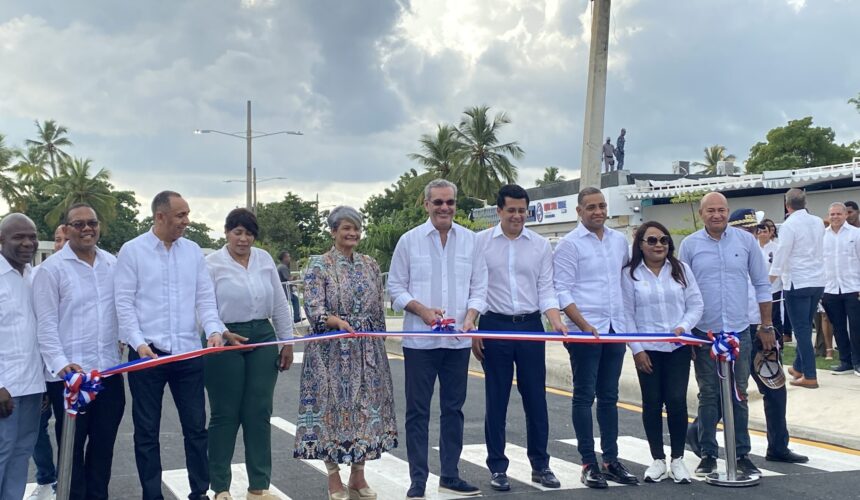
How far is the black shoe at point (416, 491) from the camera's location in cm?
592

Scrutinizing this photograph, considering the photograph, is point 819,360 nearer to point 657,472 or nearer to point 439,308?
point 657,472

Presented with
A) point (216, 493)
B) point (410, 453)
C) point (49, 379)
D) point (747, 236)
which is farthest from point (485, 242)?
point (49, 379)

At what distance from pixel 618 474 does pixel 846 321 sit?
5.48 meters

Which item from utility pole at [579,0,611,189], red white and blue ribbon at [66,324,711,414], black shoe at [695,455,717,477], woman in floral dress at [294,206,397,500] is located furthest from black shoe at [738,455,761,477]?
utility pole at [579,0,611,189]

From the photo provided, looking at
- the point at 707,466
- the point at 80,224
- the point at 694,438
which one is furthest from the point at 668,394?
the point at 80,224

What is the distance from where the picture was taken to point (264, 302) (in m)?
5.96

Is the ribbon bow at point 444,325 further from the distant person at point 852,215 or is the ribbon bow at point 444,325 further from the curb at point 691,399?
the distant person at point 852,215

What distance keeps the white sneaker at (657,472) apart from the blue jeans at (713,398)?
0.31m

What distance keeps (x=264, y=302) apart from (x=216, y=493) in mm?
1288

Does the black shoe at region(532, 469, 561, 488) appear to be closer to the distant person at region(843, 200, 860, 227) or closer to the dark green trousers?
the dark green trousers

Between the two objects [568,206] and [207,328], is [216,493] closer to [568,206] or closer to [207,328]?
[207,328]

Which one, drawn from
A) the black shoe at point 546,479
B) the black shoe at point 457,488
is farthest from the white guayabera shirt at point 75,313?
the black shoe at point 546,479

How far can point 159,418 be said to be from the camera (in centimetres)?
562

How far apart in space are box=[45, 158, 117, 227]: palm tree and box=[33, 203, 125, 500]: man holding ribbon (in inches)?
2612
